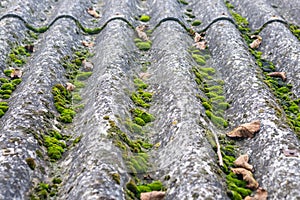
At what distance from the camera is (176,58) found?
448cm

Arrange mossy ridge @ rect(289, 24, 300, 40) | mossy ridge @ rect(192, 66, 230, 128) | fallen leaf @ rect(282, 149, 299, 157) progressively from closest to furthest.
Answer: fallen leaf @ rect(282, 149, 299, 157) → mossy ridge @ rect(192, 66, 230, 128) → mossy ridge @ rect(289, 24, 300, 40)

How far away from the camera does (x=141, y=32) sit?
5.49 metres

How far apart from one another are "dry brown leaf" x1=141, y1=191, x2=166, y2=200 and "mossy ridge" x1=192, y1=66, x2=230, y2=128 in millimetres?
1126

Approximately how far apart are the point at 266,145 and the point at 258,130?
0.22 m

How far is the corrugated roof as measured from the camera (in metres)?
2.85

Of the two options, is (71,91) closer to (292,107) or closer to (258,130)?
(258,130)

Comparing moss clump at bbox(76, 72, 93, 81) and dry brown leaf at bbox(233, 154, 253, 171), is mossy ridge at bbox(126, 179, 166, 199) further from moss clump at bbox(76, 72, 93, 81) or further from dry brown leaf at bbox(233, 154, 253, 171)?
moss clump at bbox(76, 72, 93, 81)

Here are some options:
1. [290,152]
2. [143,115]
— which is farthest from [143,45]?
[290,152]

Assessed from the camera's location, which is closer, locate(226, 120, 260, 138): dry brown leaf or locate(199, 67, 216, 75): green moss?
locate(226, 120, 260, 138): dry brown leaf

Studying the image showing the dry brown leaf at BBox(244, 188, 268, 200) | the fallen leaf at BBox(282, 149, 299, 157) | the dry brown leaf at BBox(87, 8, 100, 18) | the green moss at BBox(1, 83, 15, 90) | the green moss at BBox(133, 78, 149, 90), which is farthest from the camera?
the dry brown leaf at BBox(87, 8, 100, 18)

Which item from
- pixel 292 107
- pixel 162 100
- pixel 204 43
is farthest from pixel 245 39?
pixel 162 100

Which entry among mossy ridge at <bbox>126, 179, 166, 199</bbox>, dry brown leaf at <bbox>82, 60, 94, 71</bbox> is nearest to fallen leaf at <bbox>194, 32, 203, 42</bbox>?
dry brown leaf at <bbox>82, 60, 94, 71</bbox>

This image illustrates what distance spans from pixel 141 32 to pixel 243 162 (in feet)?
9.36

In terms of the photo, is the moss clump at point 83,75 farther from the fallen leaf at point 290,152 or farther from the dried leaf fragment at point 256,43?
the fallen leaf at point 290,152
